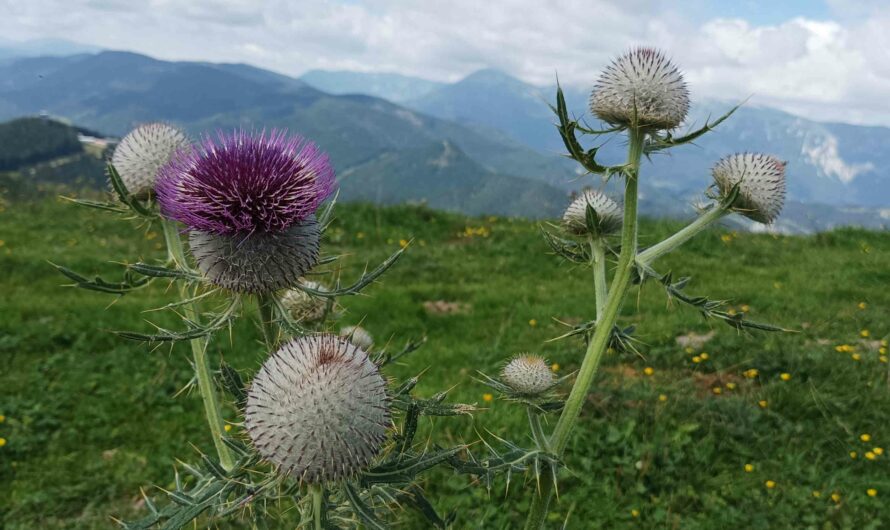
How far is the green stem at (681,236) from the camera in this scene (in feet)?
9.75

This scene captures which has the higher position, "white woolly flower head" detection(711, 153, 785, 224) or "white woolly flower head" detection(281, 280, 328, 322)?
"white woolly flower head" detection(711, 153, 785, 224)

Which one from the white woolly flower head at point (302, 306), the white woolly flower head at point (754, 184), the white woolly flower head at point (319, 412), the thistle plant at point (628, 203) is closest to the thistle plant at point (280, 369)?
the white woolly flower head at point (319, 412)

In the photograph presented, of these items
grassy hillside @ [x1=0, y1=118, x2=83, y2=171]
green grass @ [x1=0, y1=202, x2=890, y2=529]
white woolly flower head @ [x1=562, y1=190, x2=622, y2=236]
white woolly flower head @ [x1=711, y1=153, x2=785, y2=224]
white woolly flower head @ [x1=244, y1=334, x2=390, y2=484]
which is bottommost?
grassy hillside @ [x1=0, y1=118, x2=83, y2=171]

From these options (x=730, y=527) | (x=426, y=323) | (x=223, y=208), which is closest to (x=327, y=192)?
(x=223, y=208)

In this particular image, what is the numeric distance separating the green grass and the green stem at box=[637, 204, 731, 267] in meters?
0.51

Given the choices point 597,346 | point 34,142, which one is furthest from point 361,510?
point 34,142

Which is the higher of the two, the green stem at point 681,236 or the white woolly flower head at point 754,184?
the white woolly flower head at point 754,184

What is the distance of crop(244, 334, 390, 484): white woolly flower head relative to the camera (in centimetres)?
228

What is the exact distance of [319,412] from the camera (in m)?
2.33

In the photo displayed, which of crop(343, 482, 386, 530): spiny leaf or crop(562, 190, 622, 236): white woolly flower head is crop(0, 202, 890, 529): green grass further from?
crop(343, 482, 386, 530): spiny leaf

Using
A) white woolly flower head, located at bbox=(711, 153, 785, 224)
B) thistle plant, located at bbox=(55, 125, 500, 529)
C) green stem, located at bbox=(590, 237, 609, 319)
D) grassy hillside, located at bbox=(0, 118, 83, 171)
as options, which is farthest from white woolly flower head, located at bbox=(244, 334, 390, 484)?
grassy hillside, located at bbox=(0, 118, 83, 171)

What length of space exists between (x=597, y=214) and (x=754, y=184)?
3.17 feet

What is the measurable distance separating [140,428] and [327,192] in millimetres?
6056

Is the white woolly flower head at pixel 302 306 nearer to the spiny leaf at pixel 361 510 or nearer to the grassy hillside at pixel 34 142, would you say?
the spiny leaf at pixel 361 510
